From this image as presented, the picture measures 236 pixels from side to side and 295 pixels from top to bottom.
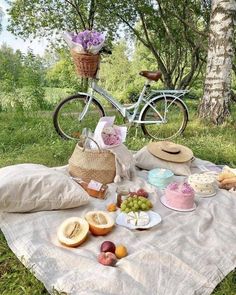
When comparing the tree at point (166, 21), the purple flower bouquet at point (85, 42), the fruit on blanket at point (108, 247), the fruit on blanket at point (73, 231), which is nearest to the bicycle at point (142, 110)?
the purple flower bouquet at point (85, 42)

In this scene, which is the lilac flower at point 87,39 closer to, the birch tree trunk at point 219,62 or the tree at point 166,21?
the birch tree trunk at point 219,62

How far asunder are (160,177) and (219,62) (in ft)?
9.93

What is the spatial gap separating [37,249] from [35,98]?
5.77 metres

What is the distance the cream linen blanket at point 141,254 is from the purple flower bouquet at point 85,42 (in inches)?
87.4

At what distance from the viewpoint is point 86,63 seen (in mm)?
4527

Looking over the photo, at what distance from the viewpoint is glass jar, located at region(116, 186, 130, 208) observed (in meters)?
2.95

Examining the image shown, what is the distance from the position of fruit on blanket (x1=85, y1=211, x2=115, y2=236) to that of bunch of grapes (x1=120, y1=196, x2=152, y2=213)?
0.59 ft

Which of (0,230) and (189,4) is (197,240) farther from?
(189,4)

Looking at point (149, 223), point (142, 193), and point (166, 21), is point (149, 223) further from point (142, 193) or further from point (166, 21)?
point (166, 21)

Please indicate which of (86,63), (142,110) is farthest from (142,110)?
(86,63)

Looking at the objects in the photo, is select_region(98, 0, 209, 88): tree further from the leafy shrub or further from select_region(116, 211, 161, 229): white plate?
select_region(116, 211, 161, 229): white plate

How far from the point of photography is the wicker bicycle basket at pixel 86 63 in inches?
175

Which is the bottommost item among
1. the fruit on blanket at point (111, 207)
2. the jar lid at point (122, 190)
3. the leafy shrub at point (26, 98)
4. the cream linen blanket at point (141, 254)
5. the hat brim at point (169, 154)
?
the cream linen blanket at point (141, 254)

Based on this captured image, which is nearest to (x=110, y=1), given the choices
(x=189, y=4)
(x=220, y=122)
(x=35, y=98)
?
(x=189, y=4)
